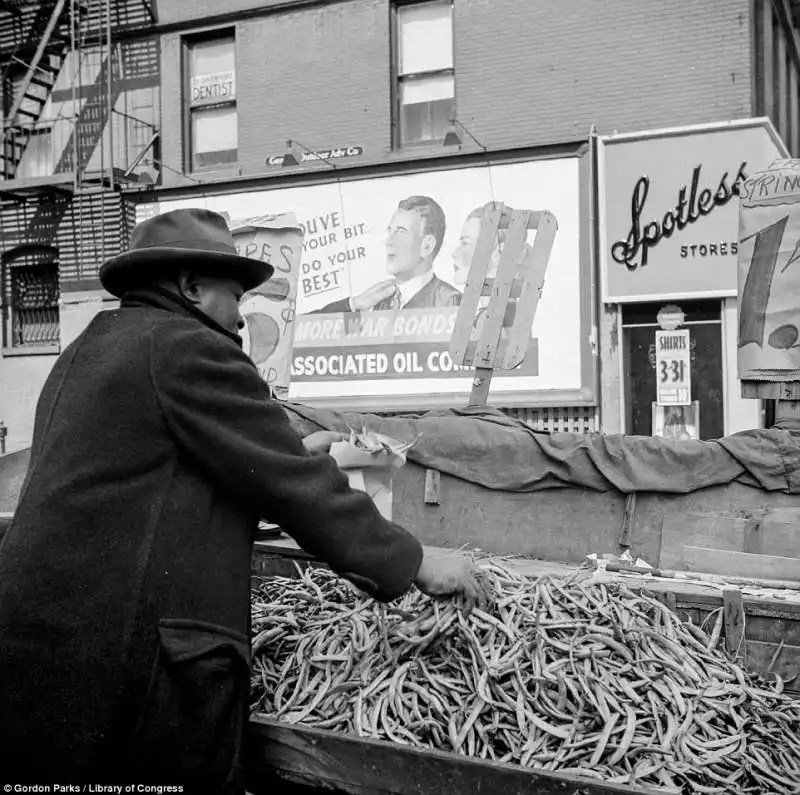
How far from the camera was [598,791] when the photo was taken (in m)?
2.05

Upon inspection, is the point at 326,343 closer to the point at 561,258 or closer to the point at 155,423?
the point at 561,258

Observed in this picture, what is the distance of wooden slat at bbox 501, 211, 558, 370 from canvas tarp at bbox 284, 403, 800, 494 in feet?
2.88

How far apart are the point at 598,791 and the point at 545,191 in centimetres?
1088

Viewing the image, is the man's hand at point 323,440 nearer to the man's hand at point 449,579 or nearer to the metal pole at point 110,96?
the man's hand at point 449,579

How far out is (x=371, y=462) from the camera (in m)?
3.18

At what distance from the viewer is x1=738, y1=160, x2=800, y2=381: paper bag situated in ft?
19.9

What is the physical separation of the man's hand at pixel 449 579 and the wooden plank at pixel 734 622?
1.05 m

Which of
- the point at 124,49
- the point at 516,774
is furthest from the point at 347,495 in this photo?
the point at 124,49

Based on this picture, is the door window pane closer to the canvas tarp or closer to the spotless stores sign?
the spotless stores sign

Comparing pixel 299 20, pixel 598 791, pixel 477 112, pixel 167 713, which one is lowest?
pixel 598 791

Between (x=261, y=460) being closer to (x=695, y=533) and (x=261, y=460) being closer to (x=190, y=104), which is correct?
(x=695, y=533)

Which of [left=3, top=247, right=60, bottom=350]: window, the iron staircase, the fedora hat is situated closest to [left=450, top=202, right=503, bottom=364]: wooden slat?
the fedora hat

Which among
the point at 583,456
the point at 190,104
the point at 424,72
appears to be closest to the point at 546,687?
the point at 583,456

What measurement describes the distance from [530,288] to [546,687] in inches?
182
